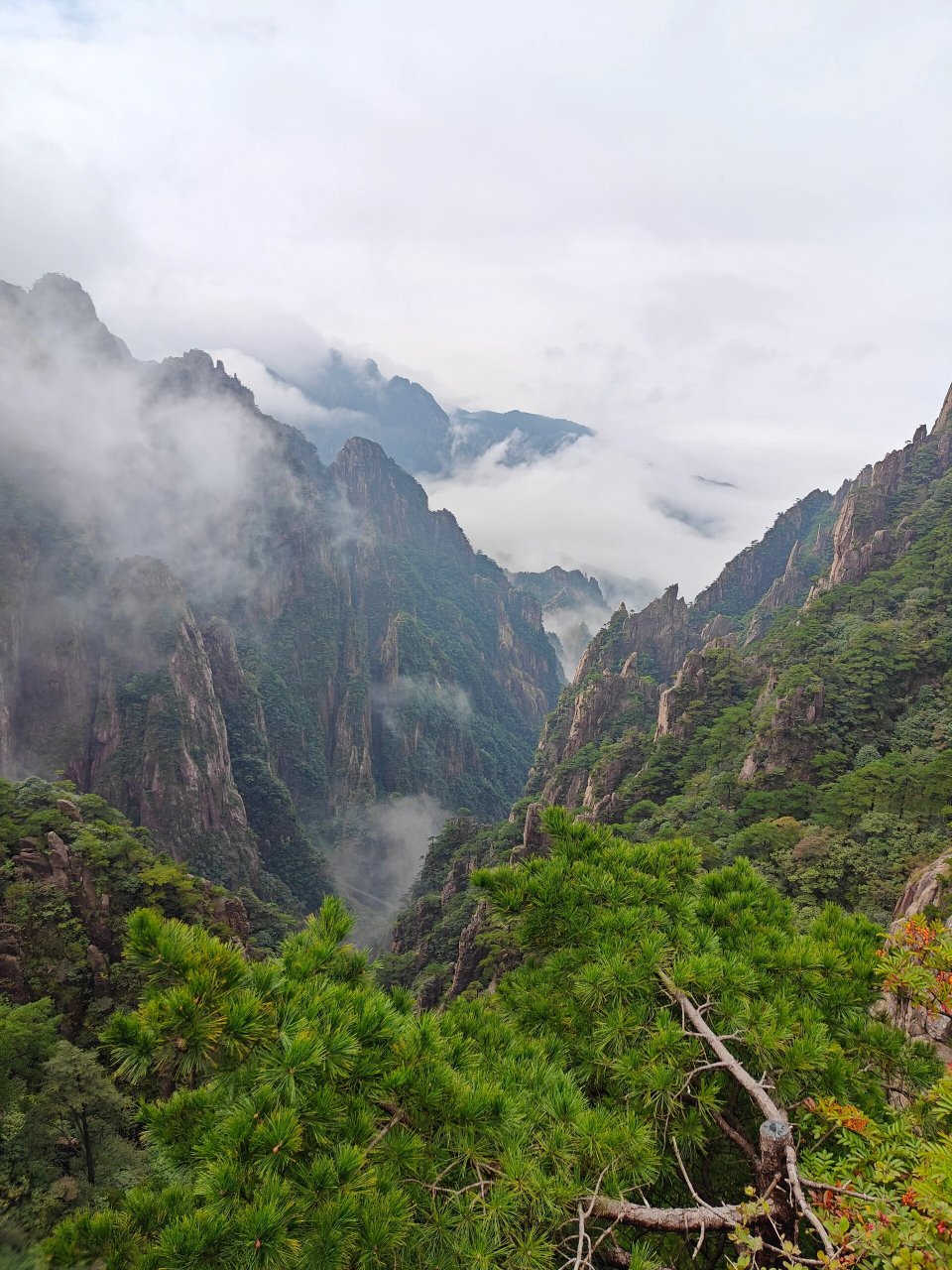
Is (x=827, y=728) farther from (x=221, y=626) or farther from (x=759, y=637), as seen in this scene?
(x=221, y=626)

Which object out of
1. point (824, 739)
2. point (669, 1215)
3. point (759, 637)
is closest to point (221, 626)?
point (759, 637)

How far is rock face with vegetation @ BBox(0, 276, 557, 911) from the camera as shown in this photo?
6662cm

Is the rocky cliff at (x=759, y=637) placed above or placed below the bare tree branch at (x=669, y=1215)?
above

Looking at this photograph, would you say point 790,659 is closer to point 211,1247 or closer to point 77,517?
point 211,1247

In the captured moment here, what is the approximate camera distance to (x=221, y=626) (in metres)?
85.9

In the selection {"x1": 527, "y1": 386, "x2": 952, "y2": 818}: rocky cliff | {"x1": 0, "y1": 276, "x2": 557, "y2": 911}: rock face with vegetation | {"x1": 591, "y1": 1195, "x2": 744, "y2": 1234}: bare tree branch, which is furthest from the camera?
{"x1": 0, "y1": 276, "x2": 557, "y2": 911}: rock face with vegetation

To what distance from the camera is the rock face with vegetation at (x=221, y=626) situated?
6662 centimetres

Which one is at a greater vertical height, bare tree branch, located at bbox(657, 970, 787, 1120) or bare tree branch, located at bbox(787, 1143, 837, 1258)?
bare tree branch, located at bbox(657, 970, 787, 1120)

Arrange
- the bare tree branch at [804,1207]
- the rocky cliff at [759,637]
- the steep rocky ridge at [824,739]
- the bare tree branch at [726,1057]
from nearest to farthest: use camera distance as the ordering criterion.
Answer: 1. the bare tree branch at [804,1207]
2. the bare tree branch at [726,1057]
3. the steep rocky ridge at [824,739]
4. the rocky cliff at [759,637]

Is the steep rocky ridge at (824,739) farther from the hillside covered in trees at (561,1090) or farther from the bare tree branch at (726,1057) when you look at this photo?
the bare tree branch at (726,1057)

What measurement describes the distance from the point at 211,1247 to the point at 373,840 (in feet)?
366

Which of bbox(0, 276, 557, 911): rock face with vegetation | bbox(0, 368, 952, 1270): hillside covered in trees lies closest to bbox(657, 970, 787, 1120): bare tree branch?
bbox(0, 368, 952, 1270): hillside covered in trees

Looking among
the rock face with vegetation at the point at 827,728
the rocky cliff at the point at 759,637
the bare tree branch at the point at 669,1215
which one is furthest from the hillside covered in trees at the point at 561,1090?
the rocky cliff at the point at 759,637

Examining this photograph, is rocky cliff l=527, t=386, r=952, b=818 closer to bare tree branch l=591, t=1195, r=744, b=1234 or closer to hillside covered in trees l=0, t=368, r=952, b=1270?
hillside covered in trees l=0, t=368, r=952, b=1270
